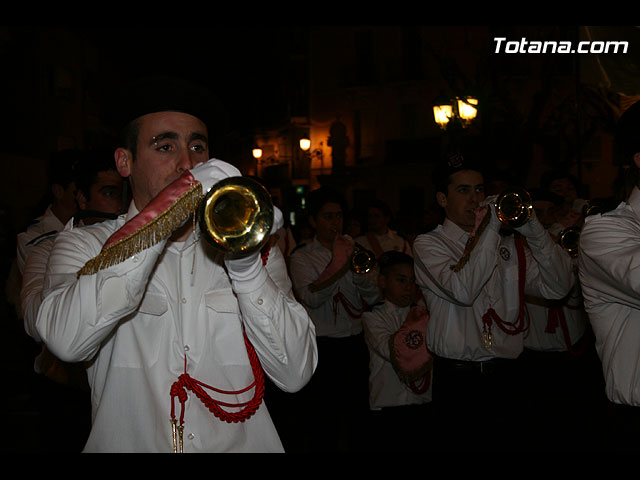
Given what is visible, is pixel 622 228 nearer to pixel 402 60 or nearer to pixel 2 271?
pixel 2 271

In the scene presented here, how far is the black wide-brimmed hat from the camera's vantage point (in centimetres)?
244

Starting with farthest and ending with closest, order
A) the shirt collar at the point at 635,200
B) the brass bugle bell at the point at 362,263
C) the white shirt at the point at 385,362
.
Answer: the brass bugle bell at the point at 362,263 → the white shirt at the point at 385,362 → the shirt collar at the point at 635,200

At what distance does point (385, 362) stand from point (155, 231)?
432cm

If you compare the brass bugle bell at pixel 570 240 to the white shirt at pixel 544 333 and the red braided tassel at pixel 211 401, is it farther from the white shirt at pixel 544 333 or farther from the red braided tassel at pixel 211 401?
the red braided tassel at pixel 211 401

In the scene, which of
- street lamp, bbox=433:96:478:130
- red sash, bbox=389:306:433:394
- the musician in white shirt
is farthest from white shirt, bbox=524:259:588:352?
street lamp, bbox=433:96:478:130

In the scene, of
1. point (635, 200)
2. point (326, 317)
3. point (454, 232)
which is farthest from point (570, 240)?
point (326, 317)

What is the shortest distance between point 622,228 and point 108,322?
2.46m

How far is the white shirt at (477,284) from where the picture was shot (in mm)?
4468

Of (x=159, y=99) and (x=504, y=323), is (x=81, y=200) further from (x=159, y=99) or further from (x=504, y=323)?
(x=504, y=323)

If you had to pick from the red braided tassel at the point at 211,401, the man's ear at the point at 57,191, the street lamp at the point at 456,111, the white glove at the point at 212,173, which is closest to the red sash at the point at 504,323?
the red braided tassel at the point at 211,401

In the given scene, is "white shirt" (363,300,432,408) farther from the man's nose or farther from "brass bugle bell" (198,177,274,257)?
"brass bugle bell" (198,177,274,257)

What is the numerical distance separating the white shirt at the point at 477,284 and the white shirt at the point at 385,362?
1.07 m

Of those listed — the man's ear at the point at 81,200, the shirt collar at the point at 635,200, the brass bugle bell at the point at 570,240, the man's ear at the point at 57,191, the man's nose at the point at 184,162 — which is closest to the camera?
the man's nose at the point at 184,162

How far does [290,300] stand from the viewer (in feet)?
7.24
